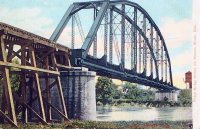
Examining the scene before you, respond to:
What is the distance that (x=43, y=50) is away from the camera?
2612cm

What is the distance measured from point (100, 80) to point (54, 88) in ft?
172

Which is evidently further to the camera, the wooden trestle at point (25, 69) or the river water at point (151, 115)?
the river water at point (151, 115)

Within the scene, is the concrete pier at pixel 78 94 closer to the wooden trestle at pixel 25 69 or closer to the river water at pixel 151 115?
the wooden trestle at pixel 25 69

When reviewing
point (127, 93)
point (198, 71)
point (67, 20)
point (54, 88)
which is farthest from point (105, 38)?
point (127, 93)

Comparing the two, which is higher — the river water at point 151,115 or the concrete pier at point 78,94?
the concrete pier at point 78,94

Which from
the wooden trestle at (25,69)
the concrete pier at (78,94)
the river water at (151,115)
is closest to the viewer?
the wooden trestle at (25,69)

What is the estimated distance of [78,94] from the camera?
28562mm

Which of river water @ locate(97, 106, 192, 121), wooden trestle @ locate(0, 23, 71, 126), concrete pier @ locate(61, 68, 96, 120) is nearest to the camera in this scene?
wooden trestle @ locate(0, 23, 71, 126)

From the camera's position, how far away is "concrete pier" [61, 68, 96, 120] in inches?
1115

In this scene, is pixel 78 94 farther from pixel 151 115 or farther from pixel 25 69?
pixel 151 115

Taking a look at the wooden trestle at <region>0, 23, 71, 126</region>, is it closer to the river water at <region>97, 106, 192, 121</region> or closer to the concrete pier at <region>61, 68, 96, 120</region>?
the concrete pier at <region>61, 68, 96, 120</region>

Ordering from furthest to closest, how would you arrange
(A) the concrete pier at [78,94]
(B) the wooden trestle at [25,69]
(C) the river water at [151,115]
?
1. (C) the river water at [151,115]
2. (A) the concrete pier at [78,94]
3. (B) the wooden trestle at [25,69]

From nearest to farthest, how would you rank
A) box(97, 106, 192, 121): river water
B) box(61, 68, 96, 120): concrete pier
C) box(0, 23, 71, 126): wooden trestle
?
box(0, 23, 71, 126): wooden trestle, box(61, 68, 96, 120): concrete pier, box(97, 106, 192, 121): river water

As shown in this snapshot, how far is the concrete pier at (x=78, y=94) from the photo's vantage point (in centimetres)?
2833
